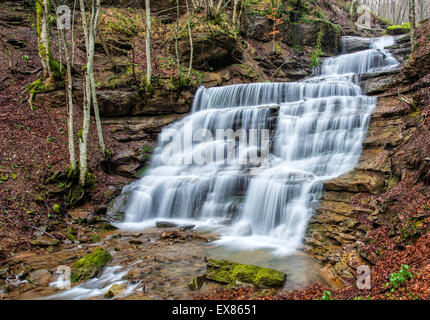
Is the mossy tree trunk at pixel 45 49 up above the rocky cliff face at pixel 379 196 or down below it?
above

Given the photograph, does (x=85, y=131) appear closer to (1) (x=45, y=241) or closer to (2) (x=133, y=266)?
(1) (x=45, y=241)

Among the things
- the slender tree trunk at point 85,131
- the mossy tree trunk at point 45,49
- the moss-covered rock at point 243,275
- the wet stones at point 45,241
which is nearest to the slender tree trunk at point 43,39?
the mossy tree trunk at point 45,49

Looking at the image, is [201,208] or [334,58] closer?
[201,208]

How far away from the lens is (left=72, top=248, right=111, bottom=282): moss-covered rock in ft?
17.4

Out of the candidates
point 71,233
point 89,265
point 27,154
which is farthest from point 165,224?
point 27,154

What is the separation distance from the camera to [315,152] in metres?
10.6

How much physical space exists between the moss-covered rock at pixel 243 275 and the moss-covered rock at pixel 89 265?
2404mm

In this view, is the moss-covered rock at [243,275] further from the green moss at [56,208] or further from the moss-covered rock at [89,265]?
the green moss at [56,208]

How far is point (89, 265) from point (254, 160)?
24.2 feet

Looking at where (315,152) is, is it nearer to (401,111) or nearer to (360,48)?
(401,111)

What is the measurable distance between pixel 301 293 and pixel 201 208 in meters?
5.57

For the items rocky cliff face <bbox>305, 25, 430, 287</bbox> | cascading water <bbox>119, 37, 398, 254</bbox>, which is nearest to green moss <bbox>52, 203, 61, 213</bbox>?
cascading water <bbox>119, 37, 398, 254</bbox>

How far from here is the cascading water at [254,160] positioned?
8.23 metres
